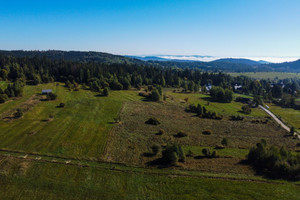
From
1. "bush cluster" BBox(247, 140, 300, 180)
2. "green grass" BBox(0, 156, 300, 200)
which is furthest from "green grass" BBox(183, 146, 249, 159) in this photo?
"green grass" BBox(0, 156, 300, 200)

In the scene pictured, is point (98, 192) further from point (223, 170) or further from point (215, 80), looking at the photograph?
point (215, 80)

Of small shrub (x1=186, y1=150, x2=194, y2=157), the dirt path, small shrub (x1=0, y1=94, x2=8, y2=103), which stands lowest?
the dirt path

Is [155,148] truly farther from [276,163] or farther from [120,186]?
[276,163]

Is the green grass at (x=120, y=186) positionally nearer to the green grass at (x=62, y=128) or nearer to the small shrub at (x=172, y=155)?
the small shrub at (x=172, y=155)

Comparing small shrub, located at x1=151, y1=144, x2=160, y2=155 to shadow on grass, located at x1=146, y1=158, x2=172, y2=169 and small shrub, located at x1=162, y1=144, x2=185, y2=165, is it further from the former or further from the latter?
small shrub, located at x1=162, y1=144, x2=185, y2=165

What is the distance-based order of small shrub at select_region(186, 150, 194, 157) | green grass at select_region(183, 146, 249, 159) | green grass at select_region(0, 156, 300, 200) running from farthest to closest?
green grass at select_region(183, 146, 249, 159) → small shrub at select_region(186, 150, 194, 157) → green grass at select_region(0, 156, 300, 200)

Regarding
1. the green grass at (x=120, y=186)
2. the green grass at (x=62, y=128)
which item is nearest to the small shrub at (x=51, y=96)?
the green grass at (x=62, y=128)
